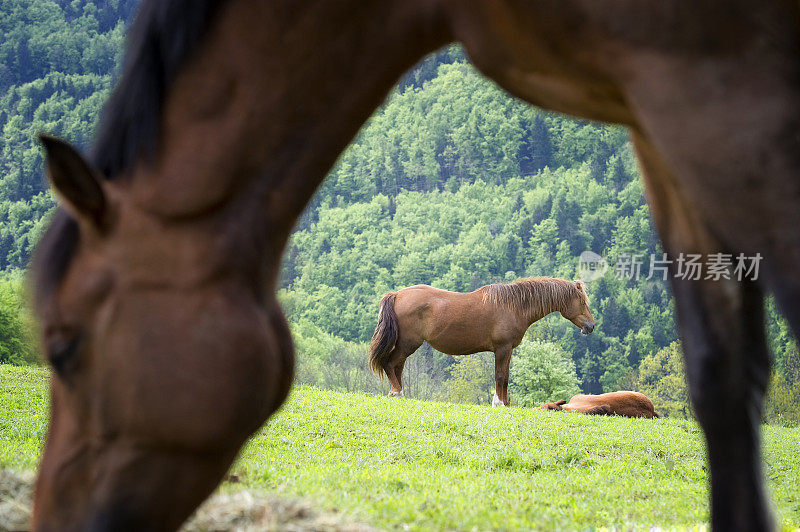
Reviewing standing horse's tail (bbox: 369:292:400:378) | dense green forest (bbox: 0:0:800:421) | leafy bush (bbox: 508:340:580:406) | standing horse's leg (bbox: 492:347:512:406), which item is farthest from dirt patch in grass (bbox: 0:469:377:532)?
dense green forest (bbox: 0:0:800:421)

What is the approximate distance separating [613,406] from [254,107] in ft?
35.6

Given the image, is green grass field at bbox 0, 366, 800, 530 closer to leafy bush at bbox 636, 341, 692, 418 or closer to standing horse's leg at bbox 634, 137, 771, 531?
standing horse's leg at bbox 634, 137, 771, 531

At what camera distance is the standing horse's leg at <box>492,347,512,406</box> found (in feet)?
40.5

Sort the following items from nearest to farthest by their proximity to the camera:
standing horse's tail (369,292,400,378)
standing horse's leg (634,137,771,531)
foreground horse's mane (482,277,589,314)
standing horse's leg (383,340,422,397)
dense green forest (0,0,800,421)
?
1. standing horse's leg (634,137,771,531)
2. foreground horse's mane (482,277,589,314)
3. standing horse's tail (369,292,400,378)
4. standing horse's leg (383,340,422,397)
5. dense green forest (0,0,800,421)

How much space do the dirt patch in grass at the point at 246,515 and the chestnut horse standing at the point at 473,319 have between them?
9.90m

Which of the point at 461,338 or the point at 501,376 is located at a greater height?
the point at 461,338

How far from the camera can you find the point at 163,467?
1435 millimetres

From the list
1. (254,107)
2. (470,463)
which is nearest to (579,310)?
(470,463)

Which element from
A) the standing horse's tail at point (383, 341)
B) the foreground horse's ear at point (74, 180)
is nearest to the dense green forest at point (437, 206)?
the standing horse's tail at point (383, 341)

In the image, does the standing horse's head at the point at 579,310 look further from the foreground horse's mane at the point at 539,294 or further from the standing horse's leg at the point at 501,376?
the standing horse's leg at the point at 501,376

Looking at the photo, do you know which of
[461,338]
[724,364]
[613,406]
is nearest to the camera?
[724,364]

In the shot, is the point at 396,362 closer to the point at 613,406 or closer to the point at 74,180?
the point at 613,406

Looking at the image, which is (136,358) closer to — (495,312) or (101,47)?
(495,312)

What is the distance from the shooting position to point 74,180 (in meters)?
1.34
